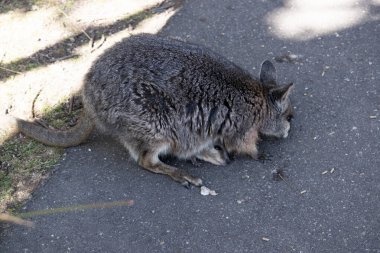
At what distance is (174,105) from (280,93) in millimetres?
938

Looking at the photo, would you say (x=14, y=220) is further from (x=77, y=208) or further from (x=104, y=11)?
(x=104, y=11)

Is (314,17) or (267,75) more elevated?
(267,75)

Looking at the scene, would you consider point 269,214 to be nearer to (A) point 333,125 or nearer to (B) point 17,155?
(A) point 333,125

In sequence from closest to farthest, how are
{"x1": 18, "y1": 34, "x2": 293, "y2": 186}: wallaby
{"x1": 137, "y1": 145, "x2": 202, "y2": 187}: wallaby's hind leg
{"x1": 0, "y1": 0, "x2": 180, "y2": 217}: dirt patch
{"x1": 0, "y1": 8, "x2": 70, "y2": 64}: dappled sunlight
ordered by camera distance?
{"x1": 18, "y1": 34, "x2": 293, "y2": 186}: wallaby, {"x1": 137, "y1": 145, "x2": 202, "y2": 187}: wallaby's hind leg, {"x1": 0, "y1": 0, "x2": 180, "y2": 217}: dirt patch, {"x1": 0, "y1": 8, "x2": 70, "y2": 64}: dappled sunlight

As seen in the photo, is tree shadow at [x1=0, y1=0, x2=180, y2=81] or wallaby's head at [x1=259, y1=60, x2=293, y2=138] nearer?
wallaby's head at [x1=259, y1=60, x2=293, y2=138]

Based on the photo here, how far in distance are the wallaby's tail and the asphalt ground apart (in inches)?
4.5

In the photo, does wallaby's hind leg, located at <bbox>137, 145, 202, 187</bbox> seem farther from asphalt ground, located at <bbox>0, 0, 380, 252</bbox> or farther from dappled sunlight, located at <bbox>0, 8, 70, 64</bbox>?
dappled sunlight, located at <bbox>0, 8, 70, 64</bbox>

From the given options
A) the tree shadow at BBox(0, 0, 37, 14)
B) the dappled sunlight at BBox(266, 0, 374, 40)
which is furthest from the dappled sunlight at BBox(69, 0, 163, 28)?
the dappled sunlight at BBox(266, 0, 374, 40)

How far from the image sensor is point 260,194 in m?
4.44

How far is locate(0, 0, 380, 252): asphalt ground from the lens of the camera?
412 centimetres

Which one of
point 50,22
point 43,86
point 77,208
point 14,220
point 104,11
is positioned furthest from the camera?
point 104,11

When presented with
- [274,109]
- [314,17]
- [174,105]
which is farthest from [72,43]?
[314,17]

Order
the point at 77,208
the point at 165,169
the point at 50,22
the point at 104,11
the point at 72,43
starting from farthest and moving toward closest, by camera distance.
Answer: the point at 104,11, the point at 50,22, the point at 72,43, the point at 165,169, the point at 77,208

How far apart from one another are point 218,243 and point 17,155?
199 cm
